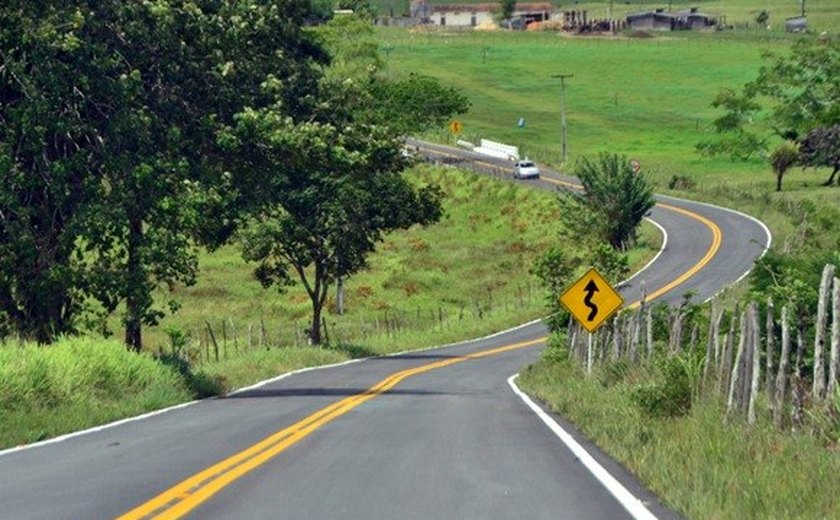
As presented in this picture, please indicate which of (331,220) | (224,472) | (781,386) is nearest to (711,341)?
(781,386)

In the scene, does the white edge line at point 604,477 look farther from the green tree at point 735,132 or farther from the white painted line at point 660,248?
the green tree at point 735,132

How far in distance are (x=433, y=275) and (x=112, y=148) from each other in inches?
2071

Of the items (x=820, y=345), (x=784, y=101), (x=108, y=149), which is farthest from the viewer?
(x=784, y=101)

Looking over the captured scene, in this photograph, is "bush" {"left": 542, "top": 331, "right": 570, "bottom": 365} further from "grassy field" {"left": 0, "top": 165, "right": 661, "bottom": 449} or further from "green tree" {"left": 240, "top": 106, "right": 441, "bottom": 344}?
"green tree" {"left": 240, "top": 106, "right": 441, "bottom": 344}

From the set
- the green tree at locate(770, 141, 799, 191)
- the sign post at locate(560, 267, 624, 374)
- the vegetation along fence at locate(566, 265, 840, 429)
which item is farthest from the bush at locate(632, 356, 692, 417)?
the green tree at locate(770, 141, 799, 191)

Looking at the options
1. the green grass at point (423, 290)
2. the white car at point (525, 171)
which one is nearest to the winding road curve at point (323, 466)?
the green grass at point (423, 290)

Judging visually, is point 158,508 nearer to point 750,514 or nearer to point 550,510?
point 550,510

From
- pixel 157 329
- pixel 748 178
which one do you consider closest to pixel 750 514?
pixel 157 329

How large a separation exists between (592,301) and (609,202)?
52.9 m

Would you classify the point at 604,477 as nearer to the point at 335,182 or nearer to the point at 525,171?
the point at 335,182

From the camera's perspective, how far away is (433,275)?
3184 inches

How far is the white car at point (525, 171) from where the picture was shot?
10394cm

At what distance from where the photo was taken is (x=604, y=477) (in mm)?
14148

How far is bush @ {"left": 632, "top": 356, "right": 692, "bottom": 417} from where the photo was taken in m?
18.7
